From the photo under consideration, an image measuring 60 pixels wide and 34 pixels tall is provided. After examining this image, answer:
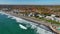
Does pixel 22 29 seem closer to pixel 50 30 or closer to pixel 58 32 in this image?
pixel 50 30

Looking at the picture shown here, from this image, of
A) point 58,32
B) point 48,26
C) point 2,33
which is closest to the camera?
point 58,32

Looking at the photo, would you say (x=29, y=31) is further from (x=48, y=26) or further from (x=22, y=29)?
(x=48, y=26)

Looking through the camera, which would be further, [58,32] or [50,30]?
[50,30]

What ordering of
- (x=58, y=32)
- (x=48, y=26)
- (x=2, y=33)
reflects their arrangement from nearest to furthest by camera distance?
(x=58, y=32) → (x=2, y=33) → (x=48, y=26)

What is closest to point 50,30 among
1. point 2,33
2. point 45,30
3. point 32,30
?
point 45,30

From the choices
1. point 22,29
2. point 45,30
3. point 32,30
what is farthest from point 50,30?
point 22,29

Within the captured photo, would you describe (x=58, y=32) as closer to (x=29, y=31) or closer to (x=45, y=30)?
(x=45, y=30)

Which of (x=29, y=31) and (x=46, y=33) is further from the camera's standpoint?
(x=29, y=31)
